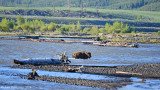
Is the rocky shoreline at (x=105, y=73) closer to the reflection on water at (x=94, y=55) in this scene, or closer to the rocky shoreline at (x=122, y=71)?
the rocky shoreline at (x=122, y=71)

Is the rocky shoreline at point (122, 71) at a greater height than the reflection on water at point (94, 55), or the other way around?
the rocky shoreline at point (122, 71)

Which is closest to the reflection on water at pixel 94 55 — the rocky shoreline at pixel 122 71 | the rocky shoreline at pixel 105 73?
the rocky shoreline at pixel 122 71

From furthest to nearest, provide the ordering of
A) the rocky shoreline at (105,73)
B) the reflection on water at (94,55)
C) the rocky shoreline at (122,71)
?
1. the reflection on water at (94,55)
2. the rocky shoreline at (122,71)
3. the rocky shoreline at (105,73)

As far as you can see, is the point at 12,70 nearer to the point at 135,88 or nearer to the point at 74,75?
the point at 74,75

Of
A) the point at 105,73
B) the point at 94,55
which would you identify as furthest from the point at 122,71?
the point at 94,55

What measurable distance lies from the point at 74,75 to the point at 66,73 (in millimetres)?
2033

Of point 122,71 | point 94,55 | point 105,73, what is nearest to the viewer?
point 105,73

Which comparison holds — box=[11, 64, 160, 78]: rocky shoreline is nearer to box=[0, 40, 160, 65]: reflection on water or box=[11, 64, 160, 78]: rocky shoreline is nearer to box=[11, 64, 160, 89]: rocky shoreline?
box=[11, 64, 160, 89]: rocky shoreline

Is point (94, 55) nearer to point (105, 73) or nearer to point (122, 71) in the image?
point (122, 71)

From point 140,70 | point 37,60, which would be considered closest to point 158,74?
point 140,70

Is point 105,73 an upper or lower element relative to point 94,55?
upper

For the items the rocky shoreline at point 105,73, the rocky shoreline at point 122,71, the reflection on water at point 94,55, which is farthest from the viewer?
the reflection on water at point 94,55

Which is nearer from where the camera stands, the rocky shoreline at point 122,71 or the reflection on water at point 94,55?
the rocky shoreline at point 122,71

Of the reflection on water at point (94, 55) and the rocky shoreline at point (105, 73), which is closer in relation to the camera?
the rocky shoreline at point (105, 73)
